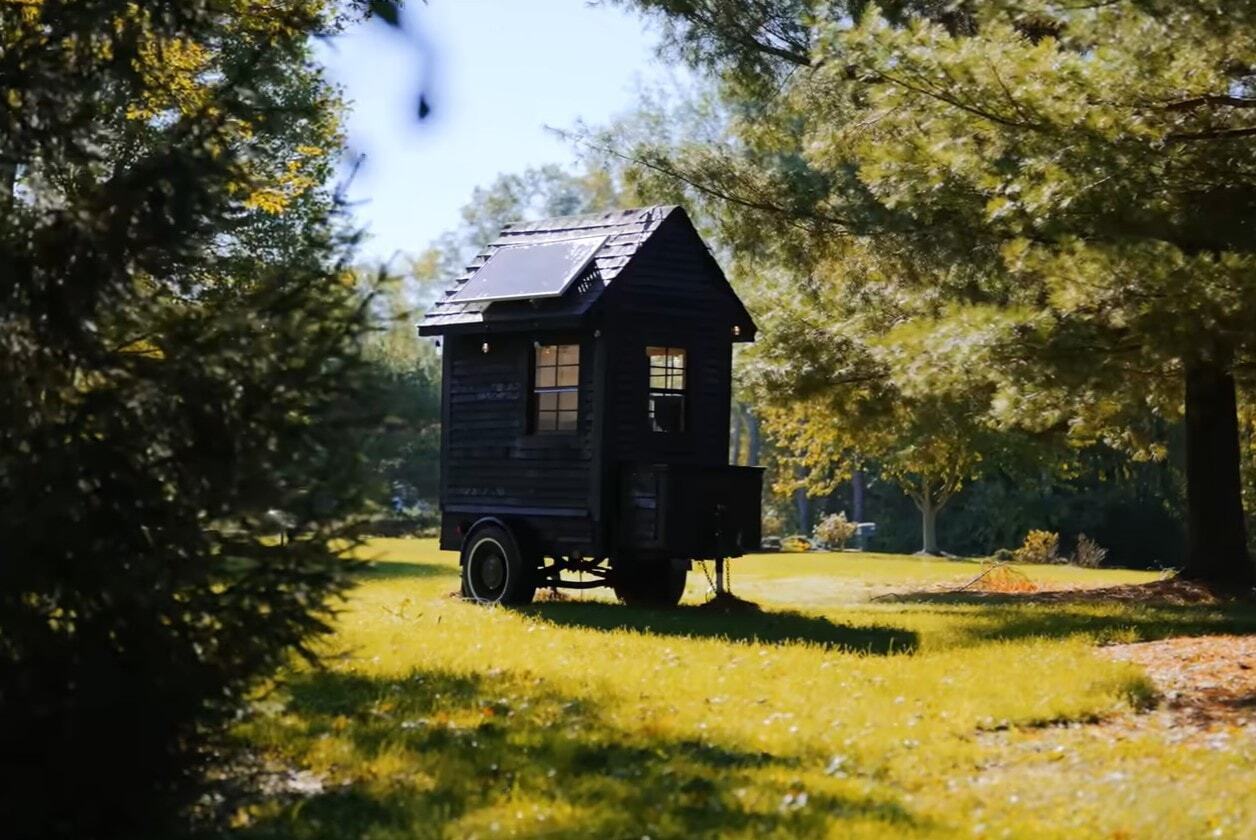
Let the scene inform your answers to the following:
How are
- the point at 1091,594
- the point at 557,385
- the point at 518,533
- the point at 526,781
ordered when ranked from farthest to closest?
the point at 1091,594
the point at 557,385
the point at 518,533
the point at 526,781

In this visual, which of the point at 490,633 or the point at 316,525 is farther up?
the point at 316,525

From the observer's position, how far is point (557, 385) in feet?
60.8

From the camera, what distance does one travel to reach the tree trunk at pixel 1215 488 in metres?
19.3

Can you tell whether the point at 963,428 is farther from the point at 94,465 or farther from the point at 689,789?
the point at 94,465

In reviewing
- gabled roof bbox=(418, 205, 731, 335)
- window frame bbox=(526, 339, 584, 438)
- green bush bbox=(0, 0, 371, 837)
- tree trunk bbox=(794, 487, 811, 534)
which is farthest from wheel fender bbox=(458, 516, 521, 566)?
tree trunk bbox=(794, 487, 811, 534)

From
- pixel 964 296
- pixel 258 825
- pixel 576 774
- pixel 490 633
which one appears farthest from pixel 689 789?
pixel 964 296

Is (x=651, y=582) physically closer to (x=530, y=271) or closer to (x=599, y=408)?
(x=599, y=408)

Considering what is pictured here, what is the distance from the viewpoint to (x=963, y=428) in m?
21.9

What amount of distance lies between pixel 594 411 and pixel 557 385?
80 cm

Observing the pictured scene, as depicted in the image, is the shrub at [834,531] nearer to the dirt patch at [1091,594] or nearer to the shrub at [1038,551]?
the shrub at [1038,551]

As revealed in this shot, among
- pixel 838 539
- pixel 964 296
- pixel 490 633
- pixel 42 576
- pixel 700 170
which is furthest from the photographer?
pixel 838 539

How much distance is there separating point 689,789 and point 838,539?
120 ft

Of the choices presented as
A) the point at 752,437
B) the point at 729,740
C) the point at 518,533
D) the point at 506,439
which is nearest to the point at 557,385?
the point at 506,439

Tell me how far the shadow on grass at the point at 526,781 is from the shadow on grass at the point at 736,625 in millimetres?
5270
